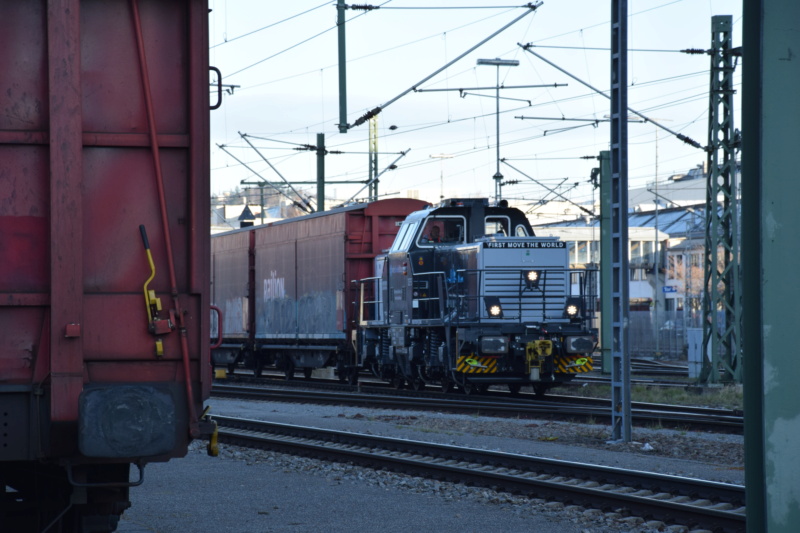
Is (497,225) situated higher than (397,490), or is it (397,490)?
(497,225)

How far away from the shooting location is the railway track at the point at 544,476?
8586mm

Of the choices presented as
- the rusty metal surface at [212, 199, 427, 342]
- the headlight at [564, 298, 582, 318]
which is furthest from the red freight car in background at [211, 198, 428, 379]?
the headlight at [564, 298, 582, 318]

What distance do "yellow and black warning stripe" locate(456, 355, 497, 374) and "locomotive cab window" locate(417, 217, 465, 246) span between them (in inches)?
96.5

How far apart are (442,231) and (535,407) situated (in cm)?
479

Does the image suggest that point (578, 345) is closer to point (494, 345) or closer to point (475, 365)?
point (494, 345)

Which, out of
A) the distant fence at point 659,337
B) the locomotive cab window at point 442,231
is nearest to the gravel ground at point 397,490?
the locomotive cab window at point 442,231

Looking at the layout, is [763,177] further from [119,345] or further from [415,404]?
[415,404]

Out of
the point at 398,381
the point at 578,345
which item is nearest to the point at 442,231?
the point at 578,345

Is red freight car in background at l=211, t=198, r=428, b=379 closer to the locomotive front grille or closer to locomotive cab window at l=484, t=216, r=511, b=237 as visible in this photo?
locomotive cab window at l=484, t=216, r=511, b=237

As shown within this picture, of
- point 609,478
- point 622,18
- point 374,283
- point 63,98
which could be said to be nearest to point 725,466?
point 609,478

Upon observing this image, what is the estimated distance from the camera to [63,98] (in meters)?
5.16

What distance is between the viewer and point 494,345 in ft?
65.3

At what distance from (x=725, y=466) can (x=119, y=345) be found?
26.3 feet

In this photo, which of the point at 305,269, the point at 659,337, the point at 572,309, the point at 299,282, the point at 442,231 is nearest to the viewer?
the point at 572,309
